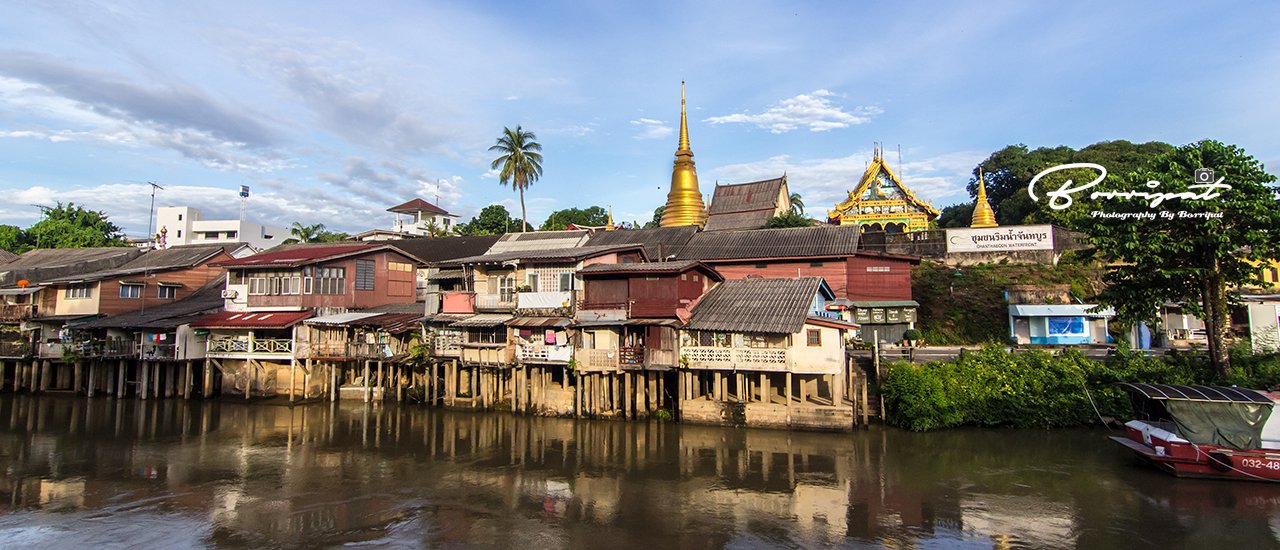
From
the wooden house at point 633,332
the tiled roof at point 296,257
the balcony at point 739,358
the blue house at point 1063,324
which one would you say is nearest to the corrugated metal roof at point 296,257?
the tiled roof at point 296,257

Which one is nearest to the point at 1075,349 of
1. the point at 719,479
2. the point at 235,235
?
the point at 719,479

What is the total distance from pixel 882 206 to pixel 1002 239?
1587 centimetres

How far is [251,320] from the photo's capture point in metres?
32.5

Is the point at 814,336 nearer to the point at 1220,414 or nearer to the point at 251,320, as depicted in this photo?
the point at 1220,414

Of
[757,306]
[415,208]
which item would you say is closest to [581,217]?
[415,208]

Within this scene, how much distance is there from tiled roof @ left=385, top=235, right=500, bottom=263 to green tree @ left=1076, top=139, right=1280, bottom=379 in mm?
36919

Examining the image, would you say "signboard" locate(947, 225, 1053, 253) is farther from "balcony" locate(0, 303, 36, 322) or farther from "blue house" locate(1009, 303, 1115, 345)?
"balcony" locate(0, 303, 36, 322)

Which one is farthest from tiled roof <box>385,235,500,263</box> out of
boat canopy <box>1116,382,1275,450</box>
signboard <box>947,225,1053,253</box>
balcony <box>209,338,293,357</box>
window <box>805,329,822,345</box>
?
boat canopy <box>1116,382,1275,450</box>

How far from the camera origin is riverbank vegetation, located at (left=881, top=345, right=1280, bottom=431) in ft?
79.8

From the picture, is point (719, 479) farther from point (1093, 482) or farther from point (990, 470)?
point (1093, 482)

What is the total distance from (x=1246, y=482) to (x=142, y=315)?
1970 inches

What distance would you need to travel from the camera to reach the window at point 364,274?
35.2m

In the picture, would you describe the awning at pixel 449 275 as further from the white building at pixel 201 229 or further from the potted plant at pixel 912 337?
the white building at pixel 201 229

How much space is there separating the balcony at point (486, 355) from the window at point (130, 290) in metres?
24.1
